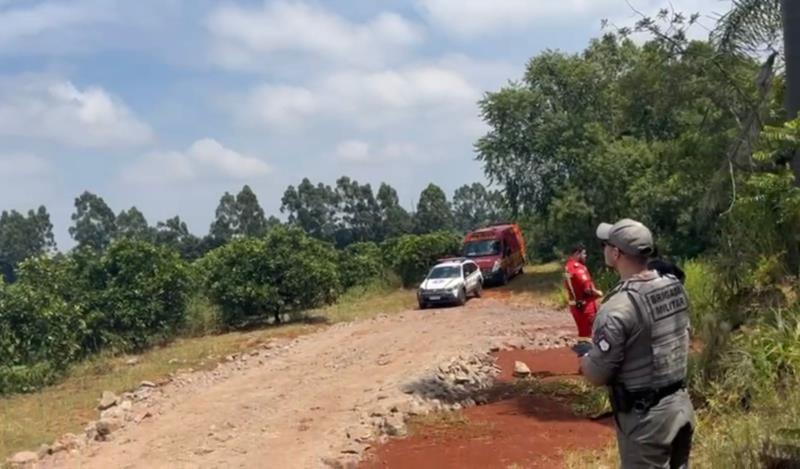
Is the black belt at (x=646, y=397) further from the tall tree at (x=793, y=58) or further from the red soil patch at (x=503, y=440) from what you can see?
the tall tree at (x=793, y=58)

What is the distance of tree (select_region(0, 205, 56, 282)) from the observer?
211 feet

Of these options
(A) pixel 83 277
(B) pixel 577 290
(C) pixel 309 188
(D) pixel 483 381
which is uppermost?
(C) pixel 309 188

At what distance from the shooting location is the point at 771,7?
9719 mm

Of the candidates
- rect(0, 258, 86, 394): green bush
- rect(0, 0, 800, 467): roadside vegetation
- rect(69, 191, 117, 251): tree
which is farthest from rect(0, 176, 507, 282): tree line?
rect(0, 258, 86, 394): green bush

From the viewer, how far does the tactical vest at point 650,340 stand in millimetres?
3979

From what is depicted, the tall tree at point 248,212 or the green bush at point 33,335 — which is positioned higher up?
the tall tree at point 248,212

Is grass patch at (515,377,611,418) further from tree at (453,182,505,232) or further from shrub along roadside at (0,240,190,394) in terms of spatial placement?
tree at (453,182,505,232)

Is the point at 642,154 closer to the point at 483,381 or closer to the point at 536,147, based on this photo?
the point at 536,147

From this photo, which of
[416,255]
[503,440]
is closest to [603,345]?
[503,440]

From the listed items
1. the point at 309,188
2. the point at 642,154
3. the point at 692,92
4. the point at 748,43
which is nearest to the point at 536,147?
the point at 642,154

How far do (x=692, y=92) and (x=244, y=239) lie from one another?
1437cm

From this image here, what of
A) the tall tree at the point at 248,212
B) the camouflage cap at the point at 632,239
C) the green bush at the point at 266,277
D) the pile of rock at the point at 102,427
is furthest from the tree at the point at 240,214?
the camouflage cap at the point at 632,239

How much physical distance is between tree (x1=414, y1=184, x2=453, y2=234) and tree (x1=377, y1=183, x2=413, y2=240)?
3.21ft

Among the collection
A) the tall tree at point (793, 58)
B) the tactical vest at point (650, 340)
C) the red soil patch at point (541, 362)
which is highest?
the tall tree at point (793, 58)
